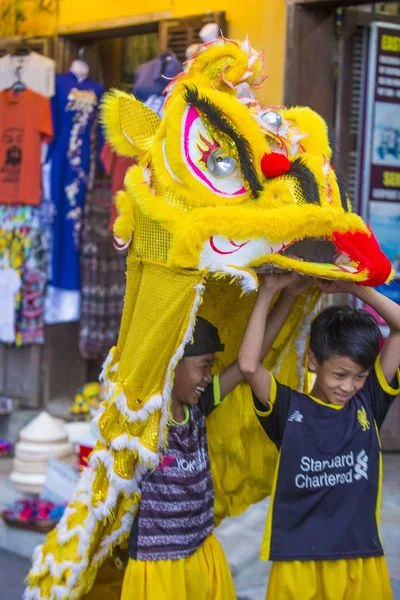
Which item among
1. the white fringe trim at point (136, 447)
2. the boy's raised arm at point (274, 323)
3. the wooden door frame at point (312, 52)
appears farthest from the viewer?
the wooden door frame at point (312, 52)

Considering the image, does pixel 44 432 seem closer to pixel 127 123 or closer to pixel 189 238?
pixel 127 123

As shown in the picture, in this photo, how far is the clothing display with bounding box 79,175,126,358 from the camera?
6.20 metres

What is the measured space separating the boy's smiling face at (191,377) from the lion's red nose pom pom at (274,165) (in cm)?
62

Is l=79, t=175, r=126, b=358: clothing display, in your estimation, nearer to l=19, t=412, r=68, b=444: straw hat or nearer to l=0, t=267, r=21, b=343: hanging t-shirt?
l=0, t=267, r=21, b=343: hanging t-shirt

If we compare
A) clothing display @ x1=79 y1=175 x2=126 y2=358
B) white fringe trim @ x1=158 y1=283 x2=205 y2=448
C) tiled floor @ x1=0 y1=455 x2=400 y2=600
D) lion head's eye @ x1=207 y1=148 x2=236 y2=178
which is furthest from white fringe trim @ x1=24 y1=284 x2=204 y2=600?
clothing display @ x1=79 y1=175 x2=126 y2=358

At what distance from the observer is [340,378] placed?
8.81 feet

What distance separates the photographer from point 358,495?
2707 mm

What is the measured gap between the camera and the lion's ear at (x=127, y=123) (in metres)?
2.78

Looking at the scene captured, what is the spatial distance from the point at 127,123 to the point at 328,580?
151cm

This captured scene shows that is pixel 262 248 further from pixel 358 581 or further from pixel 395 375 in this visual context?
pixel 358 581

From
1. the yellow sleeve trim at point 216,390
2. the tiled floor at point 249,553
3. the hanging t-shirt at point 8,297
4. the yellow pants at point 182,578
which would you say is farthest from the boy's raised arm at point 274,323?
the hanging t-shirt at point 8,297

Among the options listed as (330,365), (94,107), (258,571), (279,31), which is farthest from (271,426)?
(94,107)

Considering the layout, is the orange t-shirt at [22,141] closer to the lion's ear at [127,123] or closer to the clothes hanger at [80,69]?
the clothes hanger at [80,69]

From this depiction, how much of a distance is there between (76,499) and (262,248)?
1.11m
